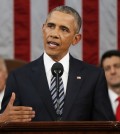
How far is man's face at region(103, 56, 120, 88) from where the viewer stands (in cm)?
435

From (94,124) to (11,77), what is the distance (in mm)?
731

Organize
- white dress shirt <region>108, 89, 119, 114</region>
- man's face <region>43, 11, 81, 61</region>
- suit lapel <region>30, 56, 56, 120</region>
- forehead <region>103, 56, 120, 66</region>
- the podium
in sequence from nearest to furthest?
the podium, suit lapel <region>30, 56, 56, 120</region>, man's face <region>43, 11, 81, 61</region>, white dress shirt <region>108, 89, 119, 114</region>, forehead <region>103, 56, 120, 66</region>

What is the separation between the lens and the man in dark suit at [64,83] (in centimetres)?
285

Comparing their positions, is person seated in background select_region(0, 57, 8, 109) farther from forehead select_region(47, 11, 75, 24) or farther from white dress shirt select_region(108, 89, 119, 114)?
forehead select_region(47, 11, 75, 24)

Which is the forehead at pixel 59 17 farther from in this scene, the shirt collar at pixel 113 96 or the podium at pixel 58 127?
the shirt collar at pixel 113 96

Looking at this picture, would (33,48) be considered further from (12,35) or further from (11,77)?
(11,77)

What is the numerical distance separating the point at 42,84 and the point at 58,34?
0.28 m

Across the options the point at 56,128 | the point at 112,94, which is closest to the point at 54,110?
the point at 56,128

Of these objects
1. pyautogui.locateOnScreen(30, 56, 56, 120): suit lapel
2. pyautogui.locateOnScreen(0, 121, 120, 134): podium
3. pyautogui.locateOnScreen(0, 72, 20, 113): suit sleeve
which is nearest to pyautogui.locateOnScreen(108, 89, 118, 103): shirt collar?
pyautogui.locateOnScreen(30, 56, 56, 120): suit lapel

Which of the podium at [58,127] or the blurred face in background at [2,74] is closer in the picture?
the podium at [58,127]

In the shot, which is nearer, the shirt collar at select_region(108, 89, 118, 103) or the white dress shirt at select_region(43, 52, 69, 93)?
the white dress shirt at select_region(43, 52, 69, 93)

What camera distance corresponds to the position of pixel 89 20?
505 centimetres

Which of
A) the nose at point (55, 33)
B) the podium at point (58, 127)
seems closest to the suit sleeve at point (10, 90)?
the nose at point (55, 33)

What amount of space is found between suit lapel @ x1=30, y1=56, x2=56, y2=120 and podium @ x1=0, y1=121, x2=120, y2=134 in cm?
50
